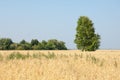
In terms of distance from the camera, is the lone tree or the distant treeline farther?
the distant treeline

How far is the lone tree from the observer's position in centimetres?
5078

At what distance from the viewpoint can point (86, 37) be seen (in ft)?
168

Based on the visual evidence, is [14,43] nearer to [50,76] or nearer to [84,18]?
[84,18]

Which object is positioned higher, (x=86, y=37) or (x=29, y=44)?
(x=29, y=44)

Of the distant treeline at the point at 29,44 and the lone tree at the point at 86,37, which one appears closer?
the lone tree at the point at 86,37

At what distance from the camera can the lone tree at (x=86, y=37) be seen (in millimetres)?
50781

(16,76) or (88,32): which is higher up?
(88,32)

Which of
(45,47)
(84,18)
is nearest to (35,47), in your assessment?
(45,47)

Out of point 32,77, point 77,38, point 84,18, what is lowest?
point 32,77

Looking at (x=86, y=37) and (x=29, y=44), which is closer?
(x=86, y=37)

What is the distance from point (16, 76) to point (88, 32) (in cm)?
4497

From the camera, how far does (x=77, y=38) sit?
2020 inches

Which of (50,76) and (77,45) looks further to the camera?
(77,45)

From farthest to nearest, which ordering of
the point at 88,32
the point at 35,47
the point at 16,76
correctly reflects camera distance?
the point at 35,47, the point at 88,32, the point at 16,76
